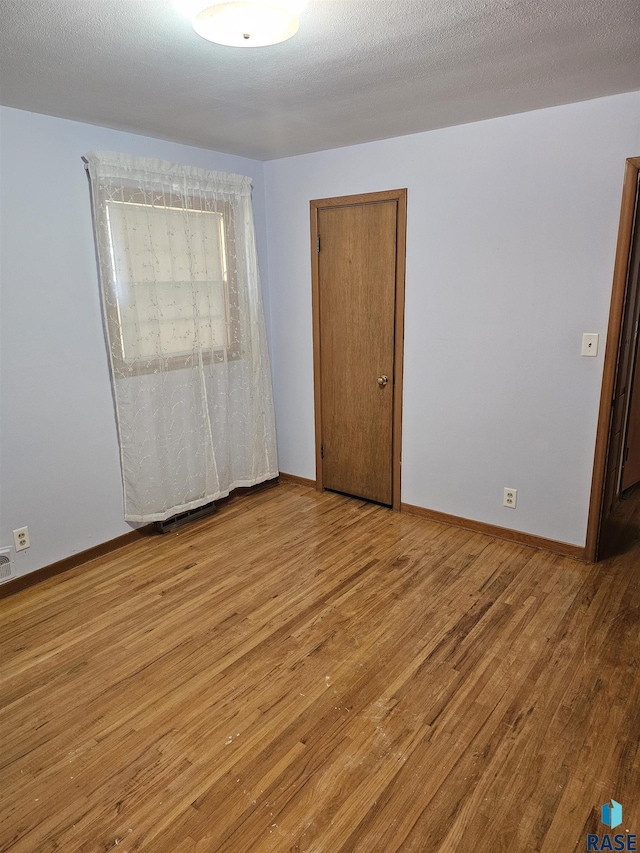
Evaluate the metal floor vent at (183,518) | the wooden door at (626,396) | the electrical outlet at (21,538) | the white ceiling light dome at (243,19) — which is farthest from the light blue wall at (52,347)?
the wooden door at (626,396)

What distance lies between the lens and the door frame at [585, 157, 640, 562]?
8.87 feet

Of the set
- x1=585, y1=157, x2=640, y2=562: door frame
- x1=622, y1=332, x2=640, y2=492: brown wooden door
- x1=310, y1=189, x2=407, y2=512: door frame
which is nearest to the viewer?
x1=585, y1=157, x2=640, y2=562: door frame

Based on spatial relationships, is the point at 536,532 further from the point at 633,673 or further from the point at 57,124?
the point at 57,124

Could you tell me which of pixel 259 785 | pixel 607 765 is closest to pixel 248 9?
pixel 259 785

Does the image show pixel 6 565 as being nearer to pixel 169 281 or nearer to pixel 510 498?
pixel 169 281

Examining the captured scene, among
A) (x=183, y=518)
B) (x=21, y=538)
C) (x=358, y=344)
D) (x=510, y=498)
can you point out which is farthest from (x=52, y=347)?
(x=510, y=498)

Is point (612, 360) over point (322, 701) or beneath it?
over

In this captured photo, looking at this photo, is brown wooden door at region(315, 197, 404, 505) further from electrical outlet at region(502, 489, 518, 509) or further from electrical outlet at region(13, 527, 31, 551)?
electrical outlet at region(13, 527, 31, 551)

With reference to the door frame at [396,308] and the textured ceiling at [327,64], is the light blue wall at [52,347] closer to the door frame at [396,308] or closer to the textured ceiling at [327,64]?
the textured ceiling at [327,64]

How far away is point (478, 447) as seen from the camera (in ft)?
11.3

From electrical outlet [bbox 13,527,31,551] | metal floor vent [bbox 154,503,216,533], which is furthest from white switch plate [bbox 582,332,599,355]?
electrical outlet [bbox 13,527,31,551]

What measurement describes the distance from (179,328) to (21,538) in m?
1.49

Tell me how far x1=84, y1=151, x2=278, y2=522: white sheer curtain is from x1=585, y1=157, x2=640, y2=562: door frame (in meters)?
2.24

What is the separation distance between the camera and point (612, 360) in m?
2.86
